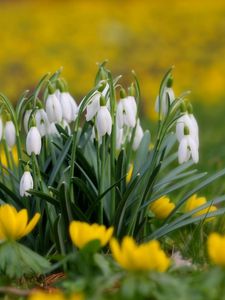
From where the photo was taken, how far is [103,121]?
8.82 ft

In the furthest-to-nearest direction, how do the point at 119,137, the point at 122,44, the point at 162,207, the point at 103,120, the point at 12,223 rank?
the point at 122,44
the point at 162,207
the point at 119,137
the point at 103,120
the point at 12,223

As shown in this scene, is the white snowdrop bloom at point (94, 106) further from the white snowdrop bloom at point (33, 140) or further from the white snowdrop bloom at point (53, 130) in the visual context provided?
the white snowdrop bloom at point (53, 130)

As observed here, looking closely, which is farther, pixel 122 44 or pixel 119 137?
pixel 122 44

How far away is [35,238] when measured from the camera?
117 inches

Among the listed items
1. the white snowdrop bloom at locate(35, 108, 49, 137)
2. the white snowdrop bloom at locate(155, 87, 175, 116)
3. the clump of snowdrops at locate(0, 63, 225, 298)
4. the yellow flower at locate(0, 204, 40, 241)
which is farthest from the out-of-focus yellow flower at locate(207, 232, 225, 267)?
the white snowdrop bloom at locate(35, 108, 49, 137)

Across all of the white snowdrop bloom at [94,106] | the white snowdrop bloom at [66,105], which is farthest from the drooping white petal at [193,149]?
the white snowdrop bloom at [66,105]

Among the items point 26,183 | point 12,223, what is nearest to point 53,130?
point 26,183

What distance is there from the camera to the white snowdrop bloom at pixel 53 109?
9.35 ft

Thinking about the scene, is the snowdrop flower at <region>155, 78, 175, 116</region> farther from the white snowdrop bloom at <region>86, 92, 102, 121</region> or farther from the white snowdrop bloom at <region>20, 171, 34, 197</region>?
the white snowdrop bloom at <region>20, 171, 34, 197</region>

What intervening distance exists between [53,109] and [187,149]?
0.51 metres

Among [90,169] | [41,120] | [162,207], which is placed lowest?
[162,207]

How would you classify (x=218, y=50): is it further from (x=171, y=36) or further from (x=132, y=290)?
(x=132, y=290)

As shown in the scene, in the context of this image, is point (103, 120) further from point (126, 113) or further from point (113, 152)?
point (113, 152)

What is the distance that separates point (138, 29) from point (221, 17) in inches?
49.6
